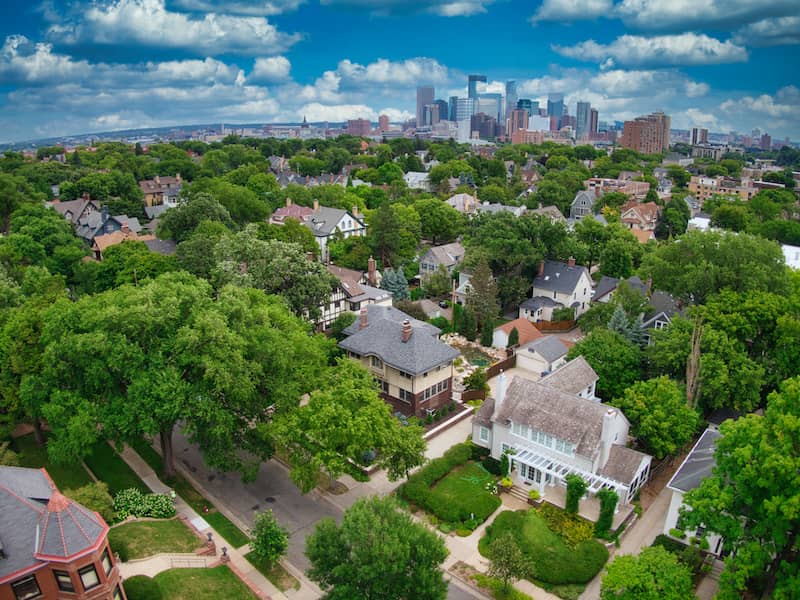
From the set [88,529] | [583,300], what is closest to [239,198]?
[583,300]

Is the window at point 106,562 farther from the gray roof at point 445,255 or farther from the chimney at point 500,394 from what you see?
the gray roof at point 445,255

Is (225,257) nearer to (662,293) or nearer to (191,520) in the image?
(191,520)

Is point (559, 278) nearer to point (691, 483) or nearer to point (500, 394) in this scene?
point (500, 394)

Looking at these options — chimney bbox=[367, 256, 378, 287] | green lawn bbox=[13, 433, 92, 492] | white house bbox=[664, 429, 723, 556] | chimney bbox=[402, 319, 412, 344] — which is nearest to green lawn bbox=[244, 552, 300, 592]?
green lawn bbox=[13, 433, 92, 492]

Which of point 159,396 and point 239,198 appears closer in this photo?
point 159,396

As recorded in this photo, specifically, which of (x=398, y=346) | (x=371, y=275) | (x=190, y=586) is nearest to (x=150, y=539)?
(x=190, y=586)

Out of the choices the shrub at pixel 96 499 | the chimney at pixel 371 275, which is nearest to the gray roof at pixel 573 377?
the shrub at pixel 96 499
